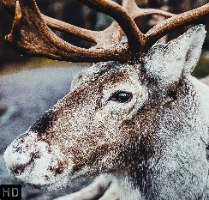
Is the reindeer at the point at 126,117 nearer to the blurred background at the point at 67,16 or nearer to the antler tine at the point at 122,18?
the antler tine at the point at 122,18

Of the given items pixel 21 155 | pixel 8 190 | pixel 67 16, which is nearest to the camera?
pixel 21 155

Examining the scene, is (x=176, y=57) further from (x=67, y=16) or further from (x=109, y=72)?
(x=67, y=16)

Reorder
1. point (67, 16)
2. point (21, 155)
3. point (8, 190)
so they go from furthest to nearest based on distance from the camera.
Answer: point (67, 16) → point (8, 190) → point (21, 155)

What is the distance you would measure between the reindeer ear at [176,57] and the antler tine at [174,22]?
0.05 meters

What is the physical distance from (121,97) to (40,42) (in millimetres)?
312

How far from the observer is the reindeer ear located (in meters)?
1.84

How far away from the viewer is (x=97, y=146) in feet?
6.13

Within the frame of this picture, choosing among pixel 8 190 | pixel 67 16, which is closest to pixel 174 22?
pixel 67 16

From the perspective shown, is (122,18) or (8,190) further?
(8,190)

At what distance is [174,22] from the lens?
1885mm

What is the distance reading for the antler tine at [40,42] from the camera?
1735 millimetres

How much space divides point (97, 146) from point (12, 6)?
528mm

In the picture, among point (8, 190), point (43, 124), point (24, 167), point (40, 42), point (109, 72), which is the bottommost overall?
point (8, 190)

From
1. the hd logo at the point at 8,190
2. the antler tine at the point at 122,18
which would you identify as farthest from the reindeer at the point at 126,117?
the hd logo at the point at 8,190
